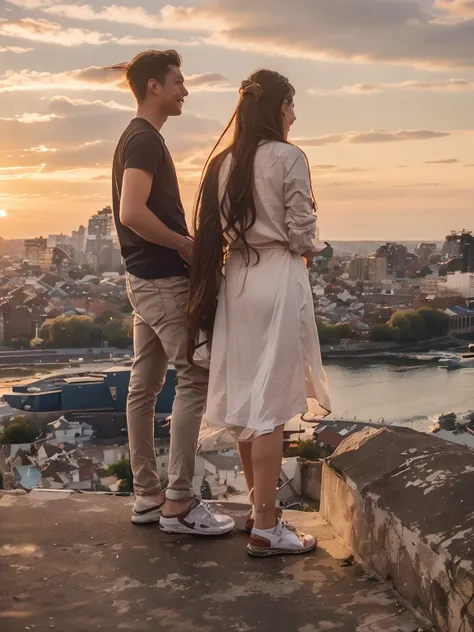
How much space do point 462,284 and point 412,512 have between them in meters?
31.0

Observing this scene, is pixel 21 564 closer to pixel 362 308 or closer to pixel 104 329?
pixel 104 329

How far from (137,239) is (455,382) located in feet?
71.2

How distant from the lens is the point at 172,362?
1.31 metres

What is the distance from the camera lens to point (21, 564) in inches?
47.6

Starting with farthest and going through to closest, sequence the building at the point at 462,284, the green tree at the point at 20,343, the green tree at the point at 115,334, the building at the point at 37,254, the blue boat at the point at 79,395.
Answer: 1. the building at the point at 462,284
2. the building at the point at 37,254
3. the green tree at the point at 20,343
4. the green tree at the point at 115,334
5. the blue boat at the point at 79,395

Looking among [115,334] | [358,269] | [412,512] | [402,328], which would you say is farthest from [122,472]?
[358,269]

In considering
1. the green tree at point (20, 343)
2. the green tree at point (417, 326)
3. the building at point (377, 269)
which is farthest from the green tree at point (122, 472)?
the building at point (377, 269)

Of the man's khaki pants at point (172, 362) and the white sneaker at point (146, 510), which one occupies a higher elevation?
the man's khaki pants at point (172, 362)

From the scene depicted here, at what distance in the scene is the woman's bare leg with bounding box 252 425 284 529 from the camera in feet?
4.01

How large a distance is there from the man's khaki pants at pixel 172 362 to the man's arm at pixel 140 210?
0.27 ft

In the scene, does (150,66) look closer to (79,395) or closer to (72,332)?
(79,395)

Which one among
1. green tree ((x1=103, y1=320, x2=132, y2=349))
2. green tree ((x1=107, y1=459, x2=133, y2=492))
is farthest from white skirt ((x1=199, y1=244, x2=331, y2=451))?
green tree ((x1=103, y1=320, x2=132, y2=349))

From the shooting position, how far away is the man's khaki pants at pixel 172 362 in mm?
1287

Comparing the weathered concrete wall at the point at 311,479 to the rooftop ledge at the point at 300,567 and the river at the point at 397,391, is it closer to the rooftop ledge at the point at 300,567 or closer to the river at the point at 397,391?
the rooftop ledge at the point at 300,567
